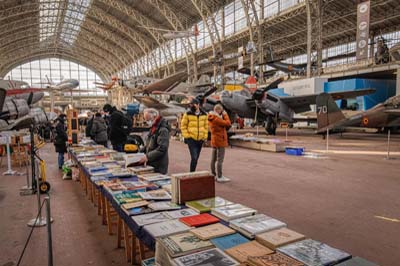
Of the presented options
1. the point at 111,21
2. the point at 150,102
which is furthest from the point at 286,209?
the point at 111,21

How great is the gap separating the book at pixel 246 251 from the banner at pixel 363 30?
14.8m

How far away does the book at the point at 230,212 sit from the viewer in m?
2.06

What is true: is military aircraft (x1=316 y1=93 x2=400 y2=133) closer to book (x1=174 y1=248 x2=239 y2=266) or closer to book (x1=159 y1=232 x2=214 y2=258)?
book (x1=159 y1=232 x2=214 y2=258)

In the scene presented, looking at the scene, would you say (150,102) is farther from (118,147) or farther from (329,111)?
(118,147)

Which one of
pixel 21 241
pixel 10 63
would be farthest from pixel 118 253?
pixel 10 63

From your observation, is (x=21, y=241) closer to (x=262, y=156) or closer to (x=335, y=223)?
(x=335, y=223)

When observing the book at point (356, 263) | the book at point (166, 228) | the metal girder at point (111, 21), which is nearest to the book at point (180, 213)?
the book at point (166, 228)

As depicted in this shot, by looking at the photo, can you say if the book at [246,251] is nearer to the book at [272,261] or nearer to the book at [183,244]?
the book at [272,261]

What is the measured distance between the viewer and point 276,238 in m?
1.71

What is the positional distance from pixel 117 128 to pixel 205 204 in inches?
186

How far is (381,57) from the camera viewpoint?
1630 cm

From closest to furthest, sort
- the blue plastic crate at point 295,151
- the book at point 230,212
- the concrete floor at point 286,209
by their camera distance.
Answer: the book at point 230,212 → the concrete floor at point 286,209 → the blue plastic crate at point 295,151

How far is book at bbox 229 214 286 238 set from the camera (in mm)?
1807

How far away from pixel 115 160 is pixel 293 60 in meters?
29.9
